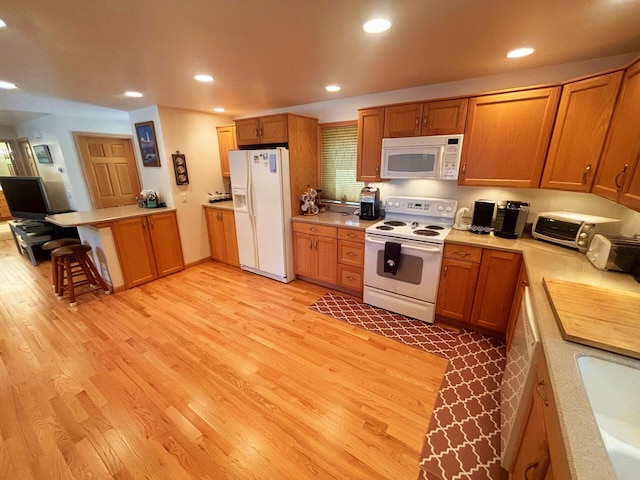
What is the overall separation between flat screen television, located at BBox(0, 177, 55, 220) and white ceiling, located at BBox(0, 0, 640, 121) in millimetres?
1874

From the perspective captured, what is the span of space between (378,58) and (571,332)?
2.04 m

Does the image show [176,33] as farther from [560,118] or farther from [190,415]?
[560,118]

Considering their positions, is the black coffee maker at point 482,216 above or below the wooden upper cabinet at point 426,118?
below

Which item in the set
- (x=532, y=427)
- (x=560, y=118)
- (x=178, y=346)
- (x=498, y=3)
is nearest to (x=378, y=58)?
(x=498, y=3)

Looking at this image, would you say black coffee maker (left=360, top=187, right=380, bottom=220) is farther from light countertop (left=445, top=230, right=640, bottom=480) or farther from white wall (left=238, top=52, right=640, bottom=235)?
light countertop (left=445, top=230, right=640, bottom=480)

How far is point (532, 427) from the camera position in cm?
100

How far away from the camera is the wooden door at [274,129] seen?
3055 mm

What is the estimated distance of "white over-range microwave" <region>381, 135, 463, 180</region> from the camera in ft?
7.75

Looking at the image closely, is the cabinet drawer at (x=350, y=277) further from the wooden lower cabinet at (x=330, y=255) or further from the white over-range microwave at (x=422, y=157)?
the white over-range microwave at (x=422, y=157)

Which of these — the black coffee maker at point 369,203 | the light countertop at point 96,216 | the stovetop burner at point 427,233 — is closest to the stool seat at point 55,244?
the light countertop at point 96,216

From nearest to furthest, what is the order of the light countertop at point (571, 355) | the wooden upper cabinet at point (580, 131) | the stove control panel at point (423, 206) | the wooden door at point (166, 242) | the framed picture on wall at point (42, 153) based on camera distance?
the light countertop at point (571, 355), the wooden upper cabinet at point (580, 131), the stove control panel at point (423, 206), the wooden door at point (166, 242), the framed picture on wall at point (42, 153)

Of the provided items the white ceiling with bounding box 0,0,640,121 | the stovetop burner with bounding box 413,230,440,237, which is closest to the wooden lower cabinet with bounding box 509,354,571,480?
the stovetop burner with bounding box 413,230,440,237

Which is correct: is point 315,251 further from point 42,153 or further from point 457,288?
point 42,153

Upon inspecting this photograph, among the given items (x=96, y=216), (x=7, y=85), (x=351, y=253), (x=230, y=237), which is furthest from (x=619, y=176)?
(x=7, y=85)
